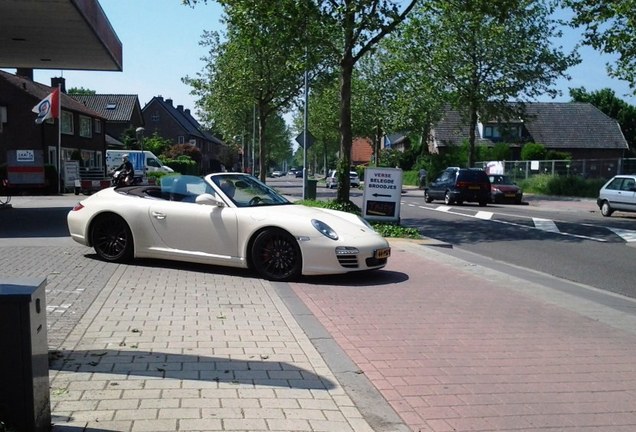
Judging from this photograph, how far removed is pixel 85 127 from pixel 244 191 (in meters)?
41.0

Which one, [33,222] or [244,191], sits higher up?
[244,191]

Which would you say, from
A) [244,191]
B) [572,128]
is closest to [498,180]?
[244,191]

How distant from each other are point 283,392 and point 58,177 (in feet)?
100

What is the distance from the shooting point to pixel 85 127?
153 ft

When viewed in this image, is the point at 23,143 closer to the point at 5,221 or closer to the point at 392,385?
the point at 5,221

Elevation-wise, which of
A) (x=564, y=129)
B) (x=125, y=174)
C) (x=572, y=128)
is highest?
(x=572, y=128)

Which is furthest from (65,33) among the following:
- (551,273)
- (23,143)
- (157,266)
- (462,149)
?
(462,149)

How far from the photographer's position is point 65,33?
17.5m

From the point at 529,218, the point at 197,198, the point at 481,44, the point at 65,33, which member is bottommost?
the point at 529,218

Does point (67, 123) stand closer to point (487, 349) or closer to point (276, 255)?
point (276, 255)

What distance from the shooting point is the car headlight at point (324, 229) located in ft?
27.4

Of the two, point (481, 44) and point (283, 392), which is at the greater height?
point (481, 44)

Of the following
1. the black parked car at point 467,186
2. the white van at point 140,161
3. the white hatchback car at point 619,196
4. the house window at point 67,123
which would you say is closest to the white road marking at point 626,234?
the white hatchback car at point 619,196

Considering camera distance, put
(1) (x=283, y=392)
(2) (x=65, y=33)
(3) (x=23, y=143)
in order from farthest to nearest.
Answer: (3) (x=23, y=143)
(2) (x=65, y=33)
(1) (x=283, y=392)
